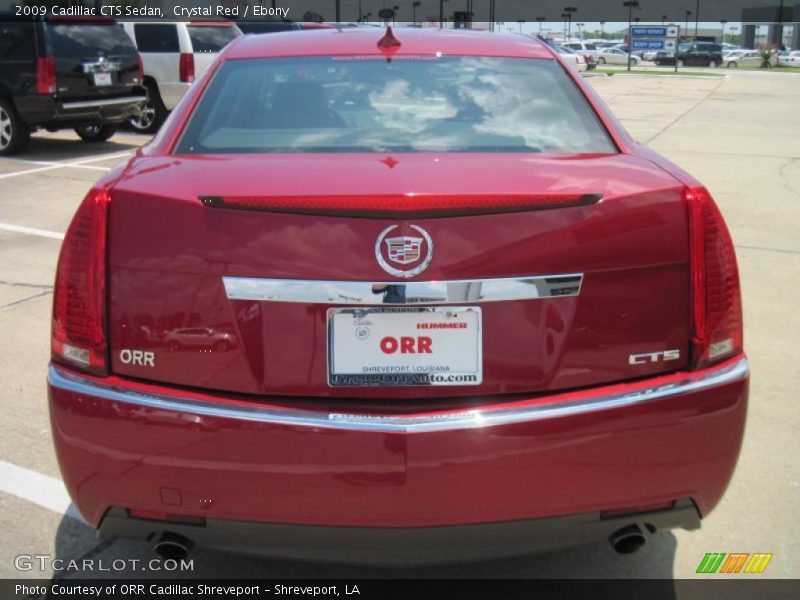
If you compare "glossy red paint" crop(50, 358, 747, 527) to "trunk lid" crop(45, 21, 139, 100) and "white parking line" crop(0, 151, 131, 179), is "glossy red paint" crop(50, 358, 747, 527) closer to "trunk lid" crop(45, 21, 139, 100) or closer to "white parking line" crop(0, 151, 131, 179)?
"white parking line" crop(0, 151, 131, 179)

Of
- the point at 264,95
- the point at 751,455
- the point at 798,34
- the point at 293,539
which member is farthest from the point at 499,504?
the point at 798,34

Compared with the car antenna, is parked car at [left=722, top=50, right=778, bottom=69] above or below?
below

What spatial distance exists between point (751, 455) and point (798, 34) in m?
97.3

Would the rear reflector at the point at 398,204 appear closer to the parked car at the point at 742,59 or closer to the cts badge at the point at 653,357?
the cts badge at the point at 653,357

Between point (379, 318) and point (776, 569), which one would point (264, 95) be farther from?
point (776, 569)

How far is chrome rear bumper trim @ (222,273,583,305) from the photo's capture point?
2.12 m

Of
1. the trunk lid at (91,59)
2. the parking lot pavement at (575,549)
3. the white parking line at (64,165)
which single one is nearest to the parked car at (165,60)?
the trunk lid at (91,59)

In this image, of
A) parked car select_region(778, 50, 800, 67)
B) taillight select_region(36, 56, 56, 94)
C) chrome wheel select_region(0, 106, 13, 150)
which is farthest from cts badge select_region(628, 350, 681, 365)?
parked car select_region(778, 50, 800, 67)

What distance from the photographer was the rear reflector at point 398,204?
214cm

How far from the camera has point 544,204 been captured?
2.21 m

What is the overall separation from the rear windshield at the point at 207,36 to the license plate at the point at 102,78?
9.18ft

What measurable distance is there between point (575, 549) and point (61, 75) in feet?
34.6

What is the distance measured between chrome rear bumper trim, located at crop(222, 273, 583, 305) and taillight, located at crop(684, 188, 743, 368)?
40cm

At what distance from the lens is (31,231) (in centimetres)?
775
